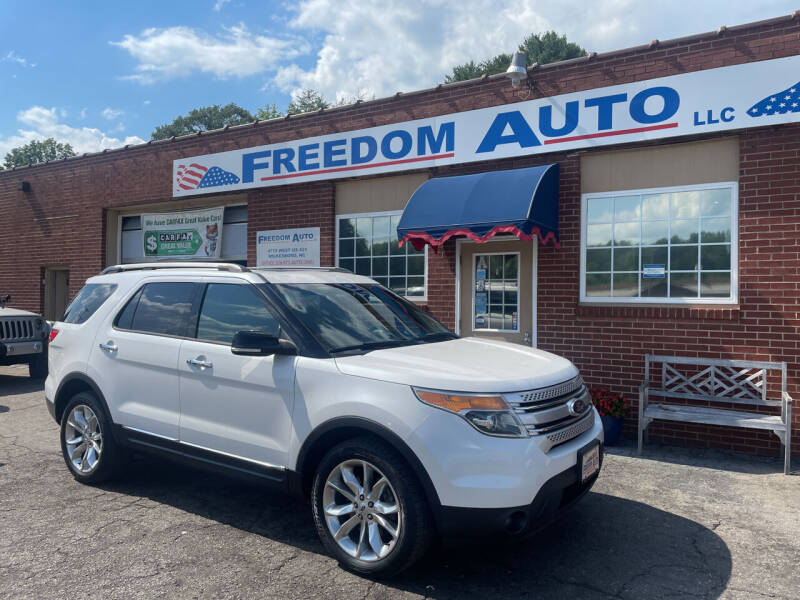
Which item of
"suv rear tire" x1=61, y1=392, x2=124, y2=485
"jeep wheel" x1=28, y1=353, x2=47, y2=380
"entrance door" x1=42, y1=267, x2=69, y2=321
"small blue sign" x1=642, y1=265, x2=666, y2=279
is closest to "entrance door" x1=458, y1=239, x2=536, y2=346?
"small blue sign" x1=642, y1=265, x2=666, y2=279

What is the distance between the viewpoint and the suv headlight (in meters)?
3.29

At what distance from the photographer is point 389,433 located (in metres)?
3.38

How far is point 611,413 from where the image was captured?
6824 mm

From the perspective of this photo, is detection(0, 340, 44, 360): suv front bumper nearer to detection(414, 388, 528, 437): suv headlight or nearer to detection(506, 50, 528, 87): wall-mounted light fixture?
detection(506, 50, 528, 87): wall-mounted light fixture

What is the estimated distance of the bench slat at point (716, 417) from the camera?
232 inches

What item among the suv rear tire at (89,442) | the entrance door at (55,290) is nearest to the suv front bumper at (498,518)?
the suv rear tire at (89,442)

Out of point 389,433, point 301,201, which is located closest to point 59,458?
point 389,433

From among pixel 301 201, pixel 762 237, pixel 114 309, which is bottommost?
pixel 114 309

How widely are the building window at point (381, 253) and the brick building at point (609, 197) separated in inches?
1.0

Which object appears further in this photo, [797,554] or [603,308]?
[603,308]

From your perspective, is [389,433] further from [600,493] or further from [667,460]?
[667,460]

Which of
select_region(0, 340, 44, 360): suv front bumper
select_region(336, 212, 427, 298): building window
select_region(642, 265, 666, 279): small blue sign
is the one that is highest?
select_region(336, 212, 427, 298): building window

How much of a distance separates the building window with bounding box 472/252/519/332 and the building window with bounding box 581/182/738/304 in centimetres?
101

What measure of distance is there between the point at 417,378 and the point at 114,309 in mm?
3054
